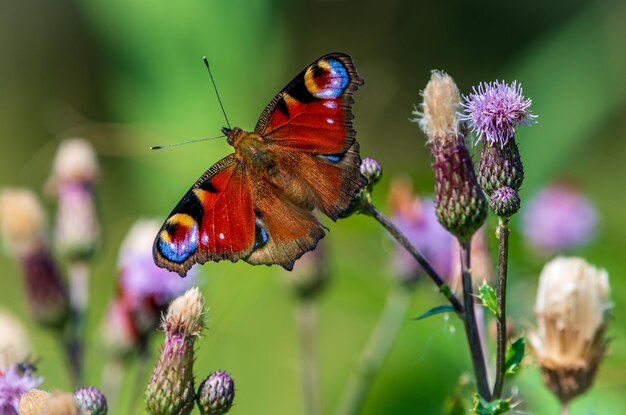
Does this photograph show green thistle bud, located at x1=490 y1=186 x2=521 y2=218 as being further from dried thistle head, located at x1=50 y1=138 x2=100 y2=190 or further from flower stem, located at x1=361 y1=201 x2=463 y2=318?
dried thistle head, located at x1=50 y1=138 x2=100 y2=190

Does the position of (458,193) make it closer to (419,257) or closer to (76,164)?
(419,257)

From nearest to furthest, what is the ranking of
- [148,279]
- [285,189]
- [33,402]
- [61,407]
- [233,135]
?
[61,407], [33,402], [285,189], [233,135], [148,279]

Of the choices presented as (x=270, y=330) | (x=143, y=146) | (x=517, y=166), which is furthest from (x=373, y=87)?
(x=517, y=166)

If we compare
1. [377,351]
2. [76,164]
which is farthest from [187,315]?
[76,164]

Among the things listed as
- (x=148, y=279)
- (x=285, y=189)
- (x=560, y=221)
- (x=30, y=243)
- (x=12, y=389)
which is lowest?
(x=12, y=389)

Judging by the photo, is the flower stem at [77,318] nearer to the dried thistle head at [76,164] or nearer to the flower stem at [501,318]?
the dried thistle head at [76,164]

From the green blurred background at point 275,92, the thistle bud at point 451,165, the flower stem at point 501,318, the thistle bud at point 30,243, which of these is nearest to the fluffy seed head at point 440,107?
the thistle bud at point 451,165

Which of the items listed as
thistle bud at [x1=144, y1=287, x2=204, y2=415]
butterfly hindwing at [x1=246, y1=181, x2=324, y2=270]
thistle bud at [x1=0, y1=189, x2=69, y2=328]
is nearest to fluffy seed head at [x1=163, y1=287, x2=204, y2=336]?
thistle bud at [x1=144, y1=287, x2=204, y2=415]

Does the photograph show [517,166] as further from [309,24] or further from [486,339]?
[309,24]
